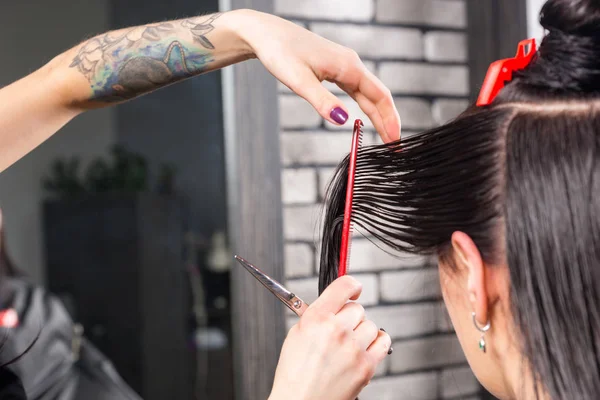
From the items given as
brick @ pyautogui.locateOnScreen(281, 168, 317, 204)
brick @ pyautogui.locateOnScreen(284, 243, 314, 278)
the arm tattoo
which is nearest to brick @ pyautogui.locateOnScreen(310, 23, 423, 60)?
brick @ pyautogui.locateOnScreen(281, 168, 317, 204)

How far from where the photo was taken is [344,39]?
151 cm

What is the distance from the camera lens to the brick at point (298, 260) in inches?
57.5

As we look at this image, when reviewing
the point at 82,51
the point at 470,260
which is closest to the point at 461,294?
the point at 470,260

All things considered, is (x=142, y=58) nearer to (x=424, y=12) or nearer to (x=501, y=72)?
(x=501, y=72)

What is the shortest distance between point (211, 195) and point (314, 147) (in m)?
0.65

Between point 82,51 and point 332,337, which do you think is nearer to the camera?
point 332,337

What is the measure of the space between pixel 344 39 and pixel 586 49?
0.92 metres

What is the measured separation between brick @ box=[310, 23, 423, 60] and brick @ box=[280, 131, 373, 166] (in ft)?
0.75

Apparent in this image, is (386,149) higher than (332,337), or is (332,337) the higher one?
(386,149)

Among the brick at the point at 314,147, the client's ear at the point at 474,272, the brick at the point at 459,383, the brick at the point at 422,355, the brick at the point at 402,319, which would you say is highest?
the brick at the point at 314,147

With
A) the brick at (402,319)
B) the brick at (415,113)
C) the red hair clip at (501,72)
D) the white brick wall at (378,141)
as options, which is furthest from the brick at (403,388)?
the red hair clip at (501,72)

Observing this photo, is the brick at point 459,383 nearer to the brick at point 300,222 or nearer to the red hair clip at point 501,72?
the brick at point 300,222

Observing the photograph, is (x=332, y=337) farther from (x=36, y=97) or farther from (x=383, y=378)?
(x=383, y=378)

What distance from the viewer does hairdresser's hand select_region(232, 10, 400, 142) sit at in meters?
0.72
